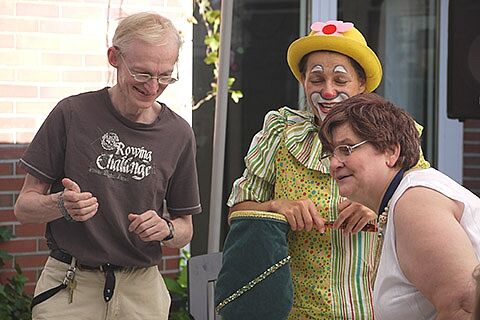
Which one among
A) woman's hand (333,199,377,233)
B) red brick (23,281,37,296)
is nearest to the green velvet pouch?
woman's hand (333,199,377,233)

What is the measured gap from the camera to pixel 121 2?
489cm

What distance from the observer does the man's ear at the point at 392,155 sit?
2551 millimetres

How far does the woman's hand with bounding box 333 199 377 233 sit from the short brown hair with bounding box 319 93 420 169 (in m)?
0.39

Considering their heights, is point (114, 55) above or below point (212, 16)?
below

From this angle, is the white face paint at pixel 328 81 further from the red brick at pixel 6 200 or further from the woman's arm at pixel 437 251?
the red brick at pixel 6 200

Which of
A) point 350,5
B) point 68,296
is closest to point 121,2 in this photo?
point 350,5

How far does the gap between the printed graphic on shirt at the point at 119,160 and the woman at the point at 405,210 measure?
2.38ft

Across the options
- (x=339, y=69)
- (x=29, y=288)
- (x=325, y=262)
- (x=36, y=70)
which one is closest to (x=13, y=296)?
(x=29, y=288)

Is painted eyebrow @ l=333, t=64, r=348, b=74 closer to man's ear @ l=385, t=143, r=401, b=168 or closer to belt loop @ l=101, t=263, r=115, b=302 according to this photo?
man's ear @ l=385, t=143, r=401, b=168

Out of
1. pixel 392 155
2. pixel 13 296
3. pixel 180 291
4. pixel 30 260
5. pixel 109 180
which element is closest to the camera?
pixel 392 155

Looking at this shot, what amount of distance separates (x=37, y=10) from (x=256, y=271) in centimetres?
215

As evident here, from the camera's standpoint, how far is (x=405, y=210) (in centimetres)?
235

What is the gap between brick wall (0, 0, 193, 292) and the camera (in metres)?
4.65

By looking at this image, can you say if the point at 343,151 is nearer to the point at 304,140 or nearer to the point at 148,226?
the point at 304,140
